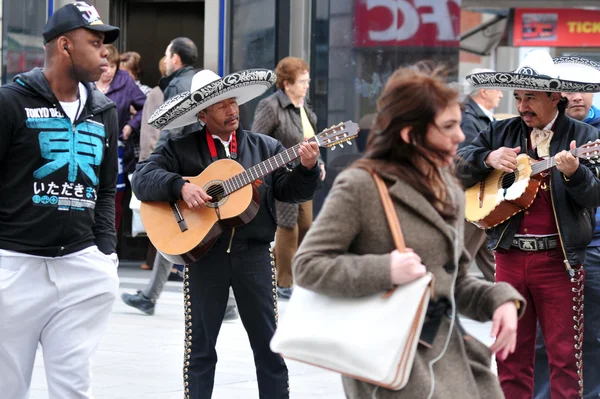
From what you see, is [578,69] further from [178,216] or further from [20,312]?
[20,312]

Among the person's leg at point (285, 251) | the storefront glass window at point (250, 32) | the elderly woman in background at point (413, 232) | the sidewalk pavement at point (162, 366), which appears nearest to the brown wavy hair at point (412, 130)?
the elderly woman in background at point (413, 232)

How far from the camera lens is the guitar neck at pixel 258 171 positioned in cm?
579

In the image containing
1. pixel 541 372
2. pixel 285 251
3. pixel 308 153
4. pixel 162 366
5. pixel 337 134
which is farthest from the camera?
pixel 285 251

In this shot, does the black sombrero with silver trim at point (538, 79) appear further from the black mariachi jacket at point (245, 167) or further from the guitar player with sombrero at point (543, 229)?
the black mariachi jacket at point (245, 167)

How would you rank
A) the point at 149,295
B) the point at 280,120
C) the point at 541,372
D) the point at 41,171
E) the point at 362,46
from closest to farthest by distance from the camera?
the point at 41,171
the point at 541,372
the point at 149,295
the point at 280,120
the point at 362,46

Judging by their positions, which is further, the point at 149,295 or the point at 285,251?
the point at 285,251

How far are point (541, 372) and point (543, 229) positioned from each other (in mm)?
1135

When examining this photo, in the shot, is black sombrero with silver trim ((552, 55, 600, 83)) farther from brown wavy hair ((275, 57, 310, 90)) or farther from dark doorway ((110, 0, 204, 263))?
dark doorway ((110, 0, 204, 263))

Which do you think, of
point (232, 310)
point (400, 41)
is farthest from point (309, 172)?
point (400, 41)

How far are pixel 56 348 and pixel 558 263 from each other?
243 centimetres

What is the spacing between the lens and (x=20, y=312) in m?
4.78

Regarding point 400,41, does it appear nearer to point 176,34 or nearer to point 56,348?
point 176,34

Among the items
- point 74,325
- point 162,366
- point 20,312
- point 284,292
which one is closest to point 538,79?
point 74,325

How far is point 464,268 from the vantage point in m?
3.97
